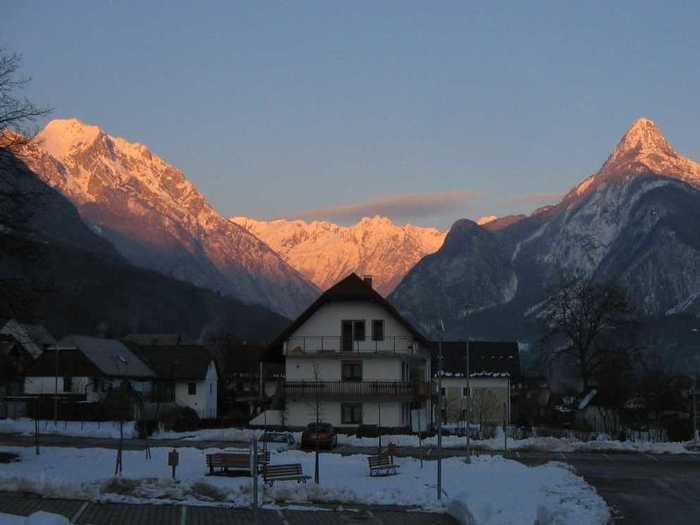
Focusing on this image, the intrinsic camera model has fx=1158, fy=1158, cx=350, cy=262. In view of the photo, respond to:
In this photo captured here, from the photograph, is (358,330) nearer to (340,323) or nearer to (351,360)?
(340,323)

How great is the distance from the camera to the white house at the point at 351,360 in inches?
2968

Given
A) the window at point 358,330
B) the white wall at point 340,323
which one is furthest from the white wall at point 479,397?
the window at point 358,330

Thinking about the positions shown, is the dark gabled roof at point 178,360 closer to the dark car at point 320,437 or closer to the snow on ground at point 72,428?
the snow on ground at point 72,428

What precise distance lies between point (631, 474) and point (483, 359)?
60853 mm

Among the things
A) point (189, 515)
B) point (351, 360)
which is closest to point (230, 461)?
point (189, 515)

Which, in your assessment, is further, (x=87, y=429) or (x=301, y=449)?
(x=87, y=429)

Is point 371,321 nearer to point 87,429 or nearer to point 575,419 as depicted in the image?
point 87,429

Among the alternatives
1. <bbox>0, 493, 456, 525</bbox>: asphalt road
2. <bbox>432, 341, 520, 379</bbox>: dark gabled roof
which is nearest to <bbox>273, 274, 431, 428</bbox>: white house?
<bbox>432, 341, 520, 379</bbox>: dark gabled roof

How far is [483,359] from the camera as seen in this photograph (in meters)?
108

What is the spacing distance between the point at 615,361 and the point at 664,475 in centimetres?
4846

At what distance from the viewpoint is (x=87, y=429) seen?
75.7 meters

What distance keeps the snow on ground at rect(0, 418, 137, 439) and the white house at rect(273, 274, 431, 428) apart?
11.0 metres

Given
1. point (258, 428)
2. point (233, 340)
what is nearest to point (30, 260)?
point (258, 428)

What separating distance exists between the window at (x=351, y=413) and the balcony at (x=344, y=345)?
3.68 meters
